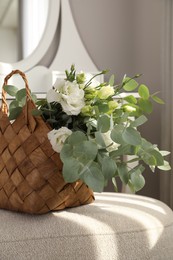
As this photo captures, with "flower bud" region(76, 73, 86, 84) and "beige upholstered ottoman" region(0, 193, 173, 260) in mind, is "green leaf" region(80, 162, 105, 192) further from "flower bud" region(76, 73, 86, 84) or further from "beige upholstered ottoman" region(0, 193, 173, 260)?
"flower bud" region(76, 73, 86, 84)

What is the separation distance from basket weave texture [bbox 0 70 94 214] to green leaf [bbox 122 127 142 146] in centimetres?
16

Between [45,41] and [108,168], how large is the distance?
1122 millimetres

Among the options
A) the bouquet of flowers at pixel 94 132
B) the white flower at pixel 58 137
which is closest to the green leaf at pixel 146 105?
the bouquet of flowers at pixel 94 132

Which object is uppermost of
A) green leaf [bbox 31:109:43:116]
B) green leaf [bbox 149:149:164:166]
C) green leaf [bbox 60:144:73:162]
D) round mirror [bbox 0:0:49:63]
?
round mirror [bbox 0:0:49:63]

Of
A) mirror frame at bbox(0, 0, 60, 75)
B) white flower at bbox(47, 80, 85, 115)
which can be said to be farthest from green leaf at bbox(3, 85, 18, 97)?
mirror frame at bbox(0, 0, 60, 75)

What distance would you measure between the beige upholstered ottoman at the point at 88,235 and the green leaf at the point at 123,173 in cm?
9

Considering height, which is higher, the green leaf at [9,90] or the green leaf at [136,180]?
the green leaf at [9,90]

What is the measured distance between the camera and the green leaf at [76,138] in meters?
0.92

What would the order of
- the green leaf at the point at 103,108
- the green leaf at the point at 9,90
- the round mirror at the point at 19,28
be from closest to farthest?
the green leaf at the point at 103,108
the green leaf at the point at 9,90
the round mirror at the point at 19,28

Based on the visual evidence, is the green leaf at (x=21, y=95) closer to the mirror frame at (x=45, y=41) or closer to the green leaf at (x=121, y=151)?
the green leaf at (x=121, y=151)

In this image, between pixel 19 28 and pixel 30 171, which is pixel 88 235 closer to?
pixel 30 171

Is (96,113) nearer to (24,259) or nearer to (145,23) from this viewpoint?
(24,259)

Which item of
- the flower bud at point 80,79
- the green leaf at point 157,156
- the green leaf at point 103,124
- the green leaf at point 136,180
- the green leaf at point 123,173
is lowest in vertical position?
the green leaf at point 136,180

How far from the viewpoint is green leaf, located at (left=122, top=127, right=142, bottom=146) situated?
0.93 m
